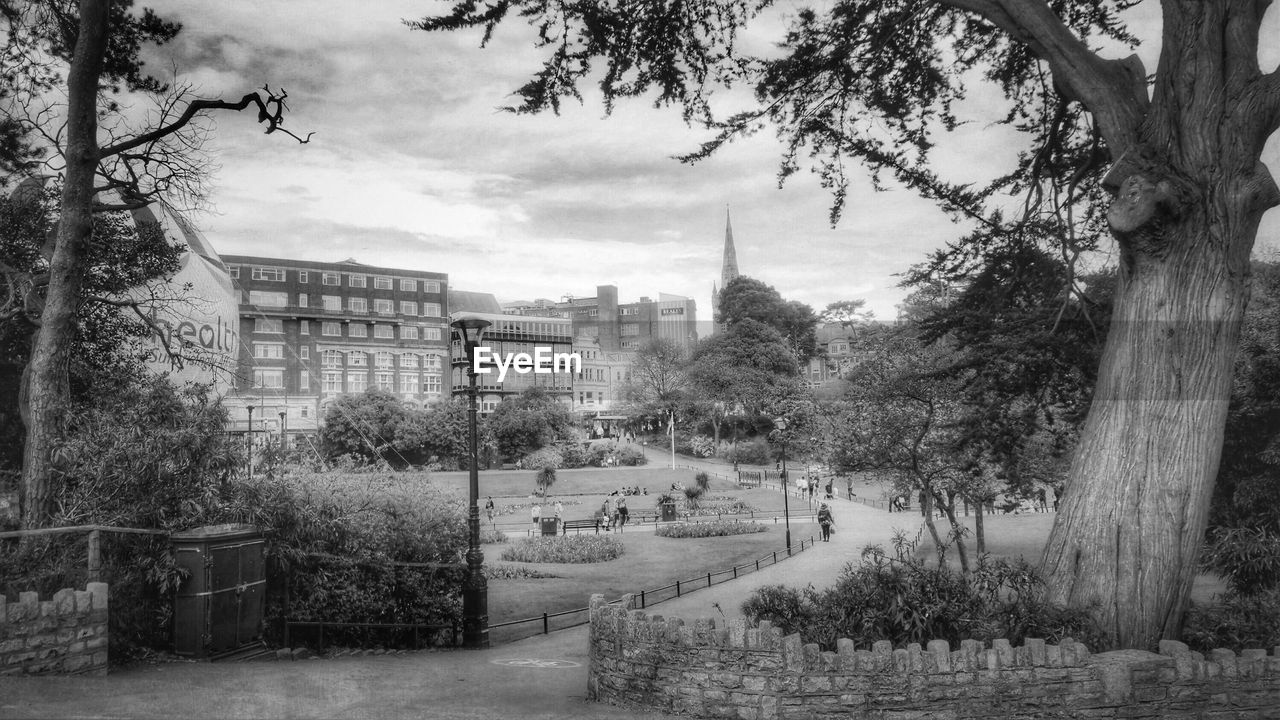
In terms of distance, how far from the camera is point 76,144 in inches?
331

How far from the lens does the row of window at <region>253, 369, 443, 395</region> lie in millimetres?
31966

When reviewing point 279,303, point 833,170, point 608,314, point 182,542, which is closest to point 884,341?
point 833,170

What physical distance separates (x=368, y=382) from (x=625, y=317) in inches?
2127

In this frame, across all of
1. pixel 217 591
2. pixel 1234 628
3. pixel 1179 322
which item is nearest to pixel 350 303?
pixel 217 591

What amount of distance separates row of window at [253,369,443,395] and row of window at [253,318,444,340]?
72.1 inches

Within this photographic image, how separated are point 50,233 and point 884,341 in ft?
52.8

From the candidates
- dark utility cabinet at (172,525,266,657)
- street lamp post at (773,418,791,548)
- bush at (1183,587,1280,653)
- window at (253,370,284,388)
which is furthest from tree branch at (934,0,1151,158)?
window at (253,370,284,388)

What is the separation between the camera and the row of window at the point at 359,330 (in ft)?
105

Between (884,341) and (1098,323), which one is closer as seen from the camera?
(1098,323)

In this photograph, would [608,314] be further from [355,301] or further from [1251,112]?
[1251,112]

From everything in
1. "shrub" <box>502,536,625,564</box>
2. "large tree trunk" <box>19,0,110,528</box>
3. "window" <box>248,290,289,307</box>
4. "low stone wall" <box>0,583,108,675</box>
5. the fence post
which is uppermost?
"window" <box>248,290,289,307</box>

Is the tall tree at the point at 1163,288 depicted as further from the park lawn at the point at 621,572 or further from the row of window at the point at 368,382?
the row of window at the point at 368,382

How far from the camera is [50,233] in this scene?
995 cm

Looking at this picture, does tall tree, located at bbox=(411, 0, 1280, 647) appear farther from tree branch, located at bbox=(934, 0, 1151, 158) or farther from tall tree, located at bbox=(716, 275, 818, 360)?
tall tree, located at bbox=(716, 275, 818, 360)
